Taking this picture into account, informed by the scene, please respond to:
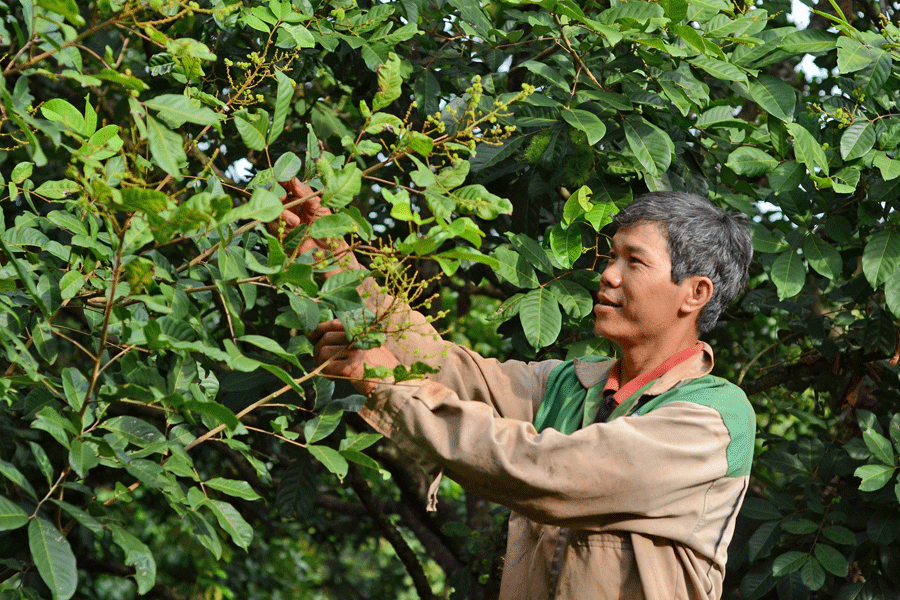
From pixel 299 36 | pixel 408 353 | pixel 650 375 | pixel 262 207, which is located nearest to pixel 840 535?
pixel 650 375

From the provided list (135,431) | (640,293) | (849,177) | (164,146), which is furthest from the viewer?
(849,177)

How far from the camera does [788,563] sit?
273 centimetres

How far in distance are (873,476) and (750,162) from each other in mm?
960

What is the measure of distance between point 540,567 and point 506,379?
0.42 meters

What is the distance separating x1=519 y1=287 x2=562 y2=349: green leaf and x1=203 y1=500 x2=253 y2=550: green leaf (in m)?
0.80

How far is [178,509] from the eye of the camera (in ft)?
4.82

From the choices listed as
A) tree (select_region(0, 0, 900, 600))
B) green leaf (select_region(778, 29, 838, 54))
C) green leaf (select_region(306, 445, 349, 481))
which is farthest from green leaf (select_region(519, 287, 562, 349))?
green leaf (select_region(778, 29, 838, 54))

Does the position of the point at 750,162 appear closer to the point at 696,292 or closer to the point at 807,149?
the point at 807,149

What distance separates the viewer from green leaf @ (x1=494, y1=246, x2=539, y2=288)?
2.13m

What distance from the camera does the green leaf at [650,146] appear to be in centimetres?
212

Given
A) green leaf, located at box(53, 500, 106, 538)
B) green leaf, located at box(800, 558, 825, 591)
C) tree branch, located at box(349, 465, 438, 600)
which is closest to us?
green leaf, located at box(53, 500, 106, 538)

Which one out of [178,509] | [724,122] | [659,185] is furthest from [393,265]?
[724,122]

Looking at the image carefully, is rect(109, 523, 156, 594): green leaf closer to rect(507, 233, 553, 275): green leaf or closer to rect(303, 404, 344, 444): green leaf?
rect(303, 404, 344, 444): green leaf

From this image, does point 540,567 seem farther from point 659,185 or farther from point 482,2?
point 482,2
